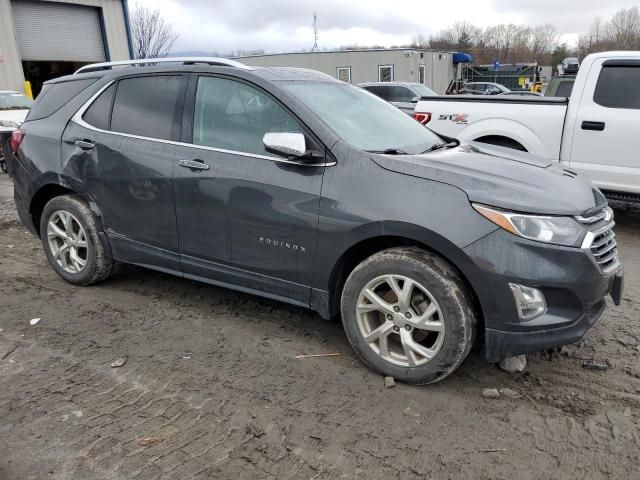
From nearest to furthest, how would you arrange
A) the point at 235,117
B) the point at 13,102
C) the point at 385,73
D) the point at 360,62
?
the point at 235,117 < the point at 13,102 < the point at 360,62 < the point at 385,73

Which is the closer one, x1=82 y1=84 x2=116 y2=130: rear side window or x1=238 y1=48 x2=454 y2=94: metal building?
x1=82 y1=84 x2=116 y2=130: rear side window

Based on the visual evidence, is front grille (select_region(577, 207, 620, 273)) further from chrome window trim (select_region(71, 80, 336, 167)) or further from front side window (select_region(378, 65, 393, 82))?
front side window (select_region(378, 65, 393, 82))

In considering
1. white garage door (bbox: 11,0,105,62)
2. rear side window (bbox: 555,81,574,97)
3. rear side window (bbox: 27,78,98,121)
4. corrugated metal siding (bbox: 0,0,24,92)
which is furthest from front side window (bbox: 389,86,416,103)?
rear side window (bbox: 27,78,98,121)

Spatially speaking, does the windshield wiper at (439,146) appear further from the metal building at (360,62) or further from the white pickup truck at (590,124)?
the metal building at (360,62)

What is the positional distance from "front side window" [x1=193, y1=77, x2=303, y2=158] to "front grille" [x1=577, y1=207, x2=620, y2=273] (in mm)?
1746

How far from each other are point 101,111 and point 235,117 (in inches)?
52.2

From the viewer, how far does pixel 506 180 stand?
2.99 metres

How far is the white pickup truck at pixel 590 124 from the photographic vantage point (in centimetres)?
602

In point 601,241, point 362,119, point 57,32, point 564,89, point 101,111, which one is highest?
point 57,32

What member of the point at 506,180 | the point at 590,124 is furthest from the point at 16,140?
the point at 590,124

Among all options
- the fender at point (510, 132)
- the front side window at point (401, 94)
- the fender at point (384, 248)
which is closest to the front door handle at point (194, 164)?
the fender at point (384, 248)

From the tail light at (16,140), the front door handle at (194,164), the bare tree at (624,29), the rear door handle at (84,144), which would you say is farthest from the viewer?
the bare tree at (624,29)

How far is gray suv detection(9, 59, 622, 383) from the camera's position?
9.16 feet

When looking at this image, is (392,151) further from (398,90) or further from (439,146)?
(398,90)
